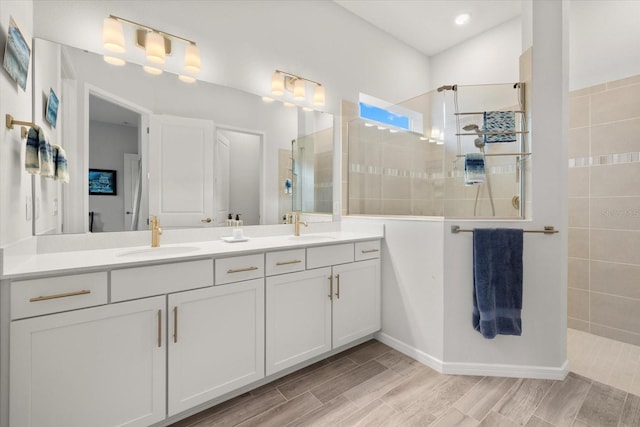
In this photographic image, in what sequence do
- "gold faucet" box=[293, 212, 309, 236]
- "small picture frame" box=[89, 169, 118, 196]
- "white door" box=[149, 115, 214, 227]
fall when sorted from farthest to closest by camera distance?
"gold faucet" box=[293, 212, 309, 236], "white door" box=[149, 115, 214, 227], "small picture frame" box=[89, 169, 118, 196]

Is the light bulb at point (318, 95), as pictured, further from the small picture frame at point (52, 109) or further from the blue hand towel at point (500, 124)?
the small picture frame at point (52, 109)

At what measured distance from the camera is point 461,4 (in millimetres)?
2781

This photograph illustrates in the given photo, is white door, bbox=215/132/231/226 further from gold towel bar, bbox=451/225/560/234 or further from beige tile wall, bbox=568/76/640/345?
beige tile wall, bbox=568/76/640/345

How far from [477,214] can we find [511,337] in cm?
85

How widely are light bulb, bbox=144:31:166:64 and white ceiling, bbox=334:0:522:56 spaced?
68.4 inches

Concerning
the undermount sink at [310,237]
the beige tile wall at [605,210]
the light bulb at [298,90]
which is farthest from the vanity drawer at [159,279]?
the beige tile wall at [605,210]

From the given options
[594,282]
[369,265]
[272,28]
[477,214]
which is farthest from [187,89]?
[594,282]

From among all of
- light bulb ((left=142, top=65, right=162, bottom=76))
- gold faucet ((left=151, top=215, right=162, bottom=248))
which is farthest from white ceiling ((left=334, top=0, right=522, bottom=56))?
gold faucet ((left=151, top=215, right=162, bottom=248))

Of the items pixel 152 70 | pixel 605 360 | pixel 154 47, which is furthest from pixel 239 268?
pixel 605 360

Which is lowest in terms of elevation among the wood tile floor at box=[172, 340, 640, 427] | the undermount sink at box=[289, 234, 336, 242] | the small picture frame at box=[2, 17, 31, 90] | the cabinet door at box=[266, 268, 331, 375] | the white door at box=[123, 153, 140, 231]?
the wood tile floor at box=[172, 340, 640, 427]

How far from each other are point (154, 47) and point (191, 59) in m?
0.22

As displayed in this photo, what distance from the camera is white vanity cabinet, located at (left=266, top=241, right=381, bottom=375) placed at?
1.80m

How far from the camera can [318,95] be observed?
2.64 meters

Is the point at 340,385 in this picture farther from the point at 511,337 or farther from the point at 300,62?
the point at 300,62
